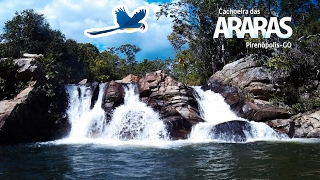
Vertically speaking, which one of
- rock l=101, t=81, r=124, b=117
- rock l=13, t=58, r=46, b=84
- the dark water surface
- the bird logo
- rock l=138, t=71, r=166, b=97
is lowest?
the dark water surface

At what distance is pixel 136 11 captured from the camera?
2447 centimetres

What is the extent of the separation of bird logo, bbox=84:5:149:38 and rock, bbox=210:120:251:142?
11.2 meters

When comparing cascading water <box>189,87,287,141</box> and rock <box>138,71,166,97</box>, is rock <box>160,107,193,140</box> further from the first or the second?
rock <box>138,71,166,97</box>

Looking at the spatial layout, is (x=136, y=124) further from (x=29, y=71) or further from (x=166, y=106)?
(x=29, y=71)

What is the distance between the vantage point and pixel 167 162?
33.8 feet

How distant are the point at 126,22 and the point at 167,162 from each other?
16.0 meters

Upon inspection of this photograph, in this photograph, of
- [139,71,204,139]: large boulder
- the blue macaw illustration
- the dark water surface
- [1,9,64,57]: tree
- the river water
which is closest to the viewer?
the dark water surface

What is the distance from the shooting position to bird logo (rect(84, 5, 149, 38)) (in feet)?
78.7

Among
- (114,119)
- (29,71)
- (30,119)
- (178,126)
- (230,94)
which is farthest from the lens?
(230,94)

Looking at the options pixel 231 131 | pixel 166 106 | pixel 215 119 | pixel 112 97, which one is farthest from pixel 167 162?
pixel 112 97

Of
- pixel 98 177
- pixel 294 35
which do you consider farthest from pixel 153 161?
pixel 294 35

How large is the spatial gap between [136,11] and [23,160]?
1600 centimetres

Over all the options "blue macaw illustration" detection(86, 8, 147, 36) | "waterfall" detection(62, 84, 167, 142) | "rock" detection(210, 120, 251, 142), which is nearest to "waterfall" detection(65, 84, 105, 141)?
"waterfall" detection(62, 84, 167, 142)

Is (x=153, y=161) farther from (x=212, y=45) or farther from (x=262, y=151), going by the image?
(x=212, y=45)
